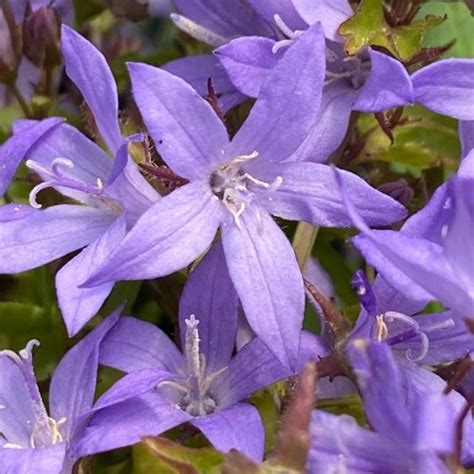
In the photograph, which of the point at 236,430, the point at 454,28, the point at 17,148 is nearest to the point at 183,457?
the point at 236,430

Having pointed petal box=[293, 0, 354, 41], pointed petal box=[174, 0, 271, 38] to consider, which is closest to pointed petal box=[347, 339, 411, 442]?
pointed petal box=[293, 0, 354, 41]

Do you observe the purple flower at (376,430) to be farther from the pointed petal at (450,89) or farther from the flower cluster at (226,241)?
the pointed petal at (450,89)

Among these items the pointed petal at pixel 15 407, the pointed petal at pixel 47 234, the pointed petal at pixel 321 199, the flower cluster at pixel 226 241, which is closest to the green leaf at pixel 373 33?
the flower cluster at pixel 226 241

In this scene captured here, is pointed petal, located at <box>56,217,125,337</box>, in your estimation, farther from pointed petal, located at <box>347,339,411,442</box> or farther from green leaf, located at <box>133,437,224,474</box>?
pointed petal, located at <box>347,339,411,442</box>

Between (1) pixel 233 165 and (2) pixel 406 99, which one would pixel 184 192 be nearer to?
(1) pixel 233 165

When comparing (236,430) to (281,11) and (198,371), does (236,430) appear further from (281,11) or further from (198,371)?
(281,11)

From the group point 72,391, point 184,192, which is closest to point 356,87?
point 184,192
